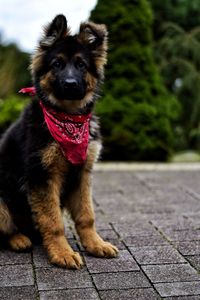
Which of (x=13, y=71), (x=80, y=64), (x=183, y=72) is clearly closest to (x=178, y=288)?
(x=80, y=64)

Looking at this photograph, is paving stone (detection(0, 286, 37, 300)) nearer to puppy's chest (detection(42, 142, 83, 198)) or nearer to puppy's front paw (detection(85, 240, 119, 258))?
puppy's front paw (detection(85, 240, 119, 258))

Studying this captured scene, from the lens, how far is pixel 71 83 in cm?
475

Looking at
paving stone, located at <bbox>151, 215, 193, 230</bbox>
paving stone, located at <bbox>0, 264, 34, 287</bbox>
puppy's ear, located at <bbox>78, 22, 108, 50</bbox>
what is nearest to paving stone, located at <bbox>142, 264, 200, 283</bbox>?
paving stone, located at <bbox>0, 264, 34, 287</bbox>

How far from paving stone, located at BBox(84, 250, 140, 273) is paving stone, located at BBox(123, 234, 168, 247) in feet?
1.20

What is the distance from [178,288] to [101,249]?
0.97 m

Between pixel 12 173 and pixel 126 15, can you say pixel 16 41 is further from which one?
pixel 12 173

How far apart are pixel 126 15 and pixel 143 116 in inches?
84.1

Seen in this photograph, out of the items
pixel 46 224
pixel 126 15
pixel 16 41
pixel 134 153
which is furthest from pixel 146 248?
pixel 16 41

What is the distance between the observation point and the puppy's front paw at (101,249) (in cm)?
489

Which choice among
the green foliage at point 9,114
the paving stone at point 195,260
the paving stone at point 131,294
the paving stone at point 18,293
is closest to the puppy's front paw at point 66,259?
the paving stone at point 18,293

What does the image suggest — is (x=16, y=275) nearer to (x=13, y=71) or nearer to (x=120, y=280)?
(x=120, y=280)

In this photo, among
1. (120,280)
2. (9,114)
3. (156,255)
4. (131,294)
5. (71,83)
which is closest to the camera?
(131,294)

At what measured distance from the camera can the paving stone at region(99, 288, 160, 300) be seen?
395 centimetres

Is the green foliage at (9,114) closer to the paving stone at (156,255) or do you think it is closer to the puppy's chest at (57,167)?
the puppy's chest at (57,167)
